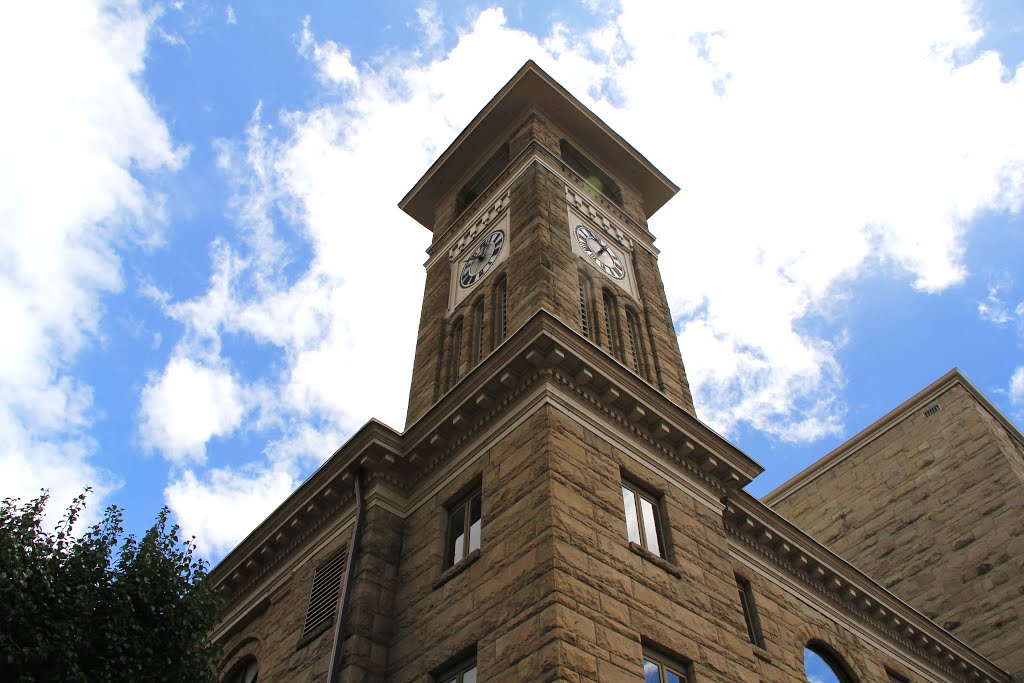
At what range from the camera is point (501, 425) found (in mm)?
Result: 14703

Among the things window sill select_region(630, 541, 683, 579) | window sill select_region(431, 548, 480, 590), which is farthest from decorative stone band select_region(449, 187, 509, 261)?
window sill select_region(630, 541, 683, 579)

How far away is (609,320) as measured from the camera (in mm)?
20297

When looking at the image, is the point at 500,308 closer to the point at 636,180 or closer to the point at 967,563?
the point at 636,180

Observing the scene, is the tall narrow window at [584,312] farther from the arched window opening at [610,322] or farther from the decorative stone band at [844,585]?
the decorative stone band at [844,585]

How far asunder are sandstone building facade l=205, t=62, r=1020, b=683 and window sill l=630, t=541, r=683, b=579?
42 millimetres

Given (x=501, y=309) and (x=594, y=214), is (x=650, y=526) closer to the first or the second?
(x=501, y=309)

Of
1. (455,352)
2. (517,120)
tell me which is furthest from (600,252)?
(517,120)

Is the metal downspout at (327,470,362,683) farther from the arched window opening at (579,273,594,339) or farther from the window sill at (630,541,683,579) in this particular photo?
the arched window opening at (579,273,594,339)

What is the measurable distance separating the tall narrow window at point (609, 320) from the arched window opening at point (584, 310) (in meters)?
0.50

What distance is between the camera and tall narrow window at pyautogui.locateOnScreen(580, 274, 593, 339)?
738 inches

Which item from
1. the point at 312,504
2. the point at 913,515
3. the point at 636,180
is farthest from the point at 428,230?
the point at 913,515

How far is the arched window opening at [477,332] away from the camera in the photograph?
65.7 feet

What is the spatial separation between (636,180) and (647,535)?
17378 millimetres

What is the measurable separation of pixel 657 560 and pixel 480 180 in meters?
17.8
